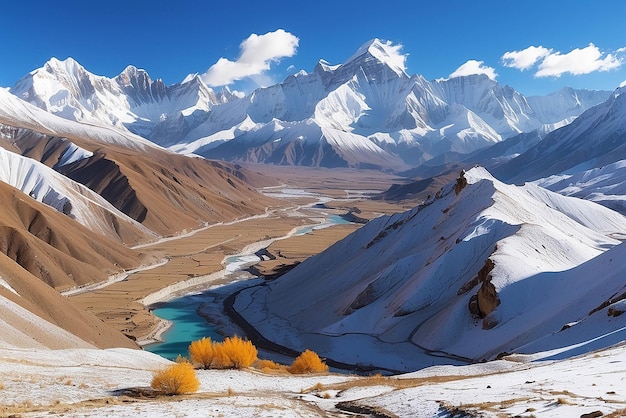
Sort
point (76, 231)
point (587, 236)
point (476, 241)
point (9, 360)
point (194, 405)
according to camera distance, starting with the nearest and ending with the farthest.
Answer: point (194, 405) < point (9, 360) < point (476, 241) < point (587, 236) < point (76, 231)

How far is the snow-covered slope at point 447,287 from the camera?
2076 inches

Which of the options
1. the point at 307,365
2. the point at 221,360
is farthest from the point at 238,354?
the point at 307,365

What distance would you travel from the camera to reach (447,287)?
220 ft

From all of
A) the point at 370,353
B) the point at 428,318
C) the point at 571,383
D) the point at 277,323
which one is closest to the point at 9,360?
the point at 571,383

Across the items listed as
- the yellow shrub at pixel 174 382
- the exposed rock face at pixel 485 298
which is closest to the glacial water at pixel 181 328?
the exposed rock face at pixel 485 298

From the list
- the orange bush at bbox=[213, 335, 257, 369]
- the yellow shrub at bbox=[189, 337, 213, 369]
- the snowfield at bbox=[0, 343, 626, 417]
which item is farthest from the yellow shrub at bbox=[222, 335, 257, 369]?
the snowfield at bbox=[0, 343, 626, 417]

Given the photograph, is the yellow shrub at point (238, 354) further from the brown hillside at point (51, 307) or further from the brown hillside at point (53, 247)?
the brown hillside at point (53, 247)

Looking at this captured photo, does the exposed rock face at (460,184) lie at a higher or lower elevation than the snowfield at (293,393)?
higher

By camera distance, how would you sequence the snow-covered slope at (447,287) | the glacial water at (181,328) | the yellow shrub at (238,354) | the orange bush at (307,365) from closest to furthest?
the yellow shrub at (238,354), the orange bush at (307,365), the snow-covered slope at (447,287), the glacial water at (181,328)

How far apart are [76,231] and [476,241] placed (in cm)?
7639

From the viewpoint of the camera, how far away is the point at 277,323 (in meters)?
76.2

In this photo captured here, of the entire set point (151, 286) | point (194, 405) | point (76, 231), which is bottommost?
point (194, 405)

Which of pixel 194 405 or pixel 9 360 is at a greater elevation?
pixel 9 360

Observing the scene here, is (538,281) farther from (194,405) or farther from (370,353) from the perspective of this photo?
(194,405)
